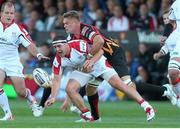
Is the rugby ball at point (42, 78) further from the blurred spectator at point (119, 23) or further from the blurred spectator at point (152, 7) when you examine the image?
the blurred spectator at point (152, 7)

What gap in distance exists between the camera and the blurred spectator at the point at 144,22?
2325 cm

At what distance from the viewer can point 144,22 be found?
23.5m

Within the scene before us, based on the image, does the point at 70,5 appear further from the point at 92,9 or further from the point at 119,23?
the point at 119,23

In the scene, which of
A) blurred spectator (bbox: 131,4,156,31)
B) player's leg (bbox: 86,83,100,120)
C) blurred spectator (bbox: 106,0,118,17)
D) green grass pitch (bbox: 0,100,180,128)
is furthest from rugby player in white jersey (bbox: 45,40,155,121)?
blurred spectator (bbox: 106,0,118,17)

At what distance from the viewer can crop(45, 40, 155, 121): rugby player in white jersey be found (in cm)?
1432

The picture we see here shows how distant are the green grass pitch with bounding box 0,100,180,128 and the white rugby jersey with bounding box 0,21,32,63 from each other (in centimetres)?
113

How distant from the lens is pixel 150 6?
23.9 m

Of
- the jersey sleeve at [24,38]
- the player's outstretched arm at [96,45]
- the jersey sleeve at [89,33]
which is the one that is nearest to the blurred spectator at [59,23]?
the jersey sleeve at [24,38]

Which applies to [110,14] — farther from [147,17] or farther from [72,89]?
[72,89]

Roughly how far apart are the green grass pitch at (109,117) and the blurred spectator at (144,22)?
7.81 feet

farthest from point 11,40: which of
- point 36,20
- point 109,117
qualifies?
point 36,20

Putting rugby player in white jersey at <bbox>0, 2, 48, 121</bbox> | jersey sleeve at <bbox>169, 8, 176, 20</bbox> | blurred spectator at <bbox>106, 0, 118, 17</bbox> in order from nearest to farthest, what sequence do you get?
rugby player in white jersey at <bbox>0, 2, 48, 121</bbox> → jersey sleeve at <bbox>169, 8, 176, 20</bbox> → blurred spectator at <bbox>106, 0, 118, 17</bbox>

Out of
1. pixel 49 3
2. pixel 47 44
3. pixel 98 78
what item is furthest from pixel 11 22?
pixel 49 3

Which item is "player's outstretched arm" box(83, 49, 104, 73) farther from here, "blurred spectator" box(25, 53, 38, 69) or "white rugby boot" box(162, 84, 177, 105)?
"blurred spectator" box(25, 53, 38, 69)
